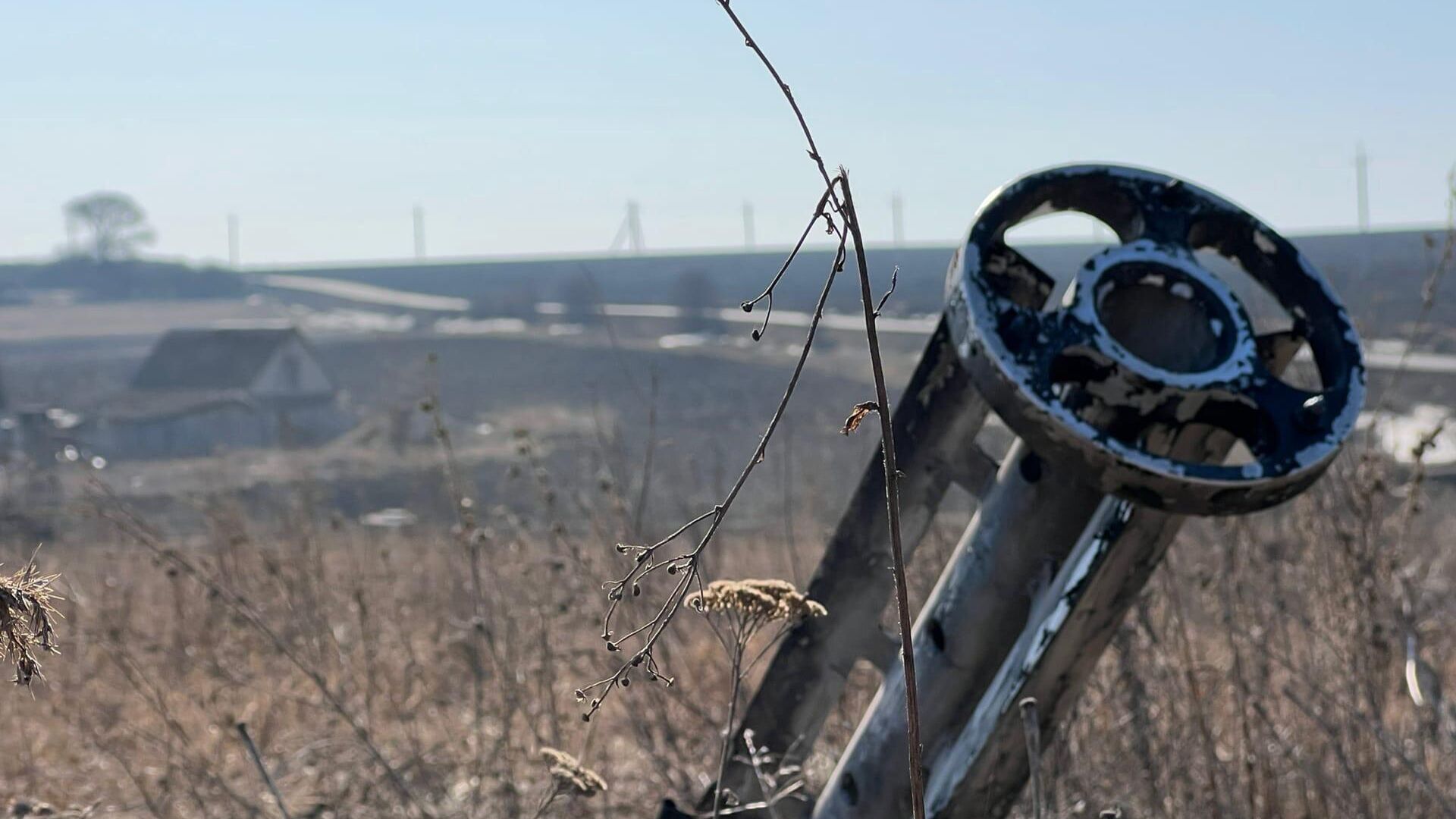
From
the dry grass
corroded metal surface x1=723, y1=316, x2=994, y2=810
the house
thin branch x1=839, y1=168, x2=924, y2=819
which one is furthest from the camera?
the house

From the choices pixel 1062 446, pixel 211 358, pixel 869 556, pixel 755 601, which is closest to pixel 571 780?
pixel 755 601

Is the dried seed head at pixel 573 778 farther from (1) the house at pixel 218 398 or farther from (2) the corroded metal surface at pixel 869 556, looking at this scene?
(1) the house at pixel 218 398

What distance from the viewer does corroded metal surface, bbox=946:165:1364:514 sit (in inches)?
59.5

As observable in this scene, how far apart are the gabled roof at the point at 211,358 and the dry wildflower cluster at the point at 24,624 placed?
45128mm

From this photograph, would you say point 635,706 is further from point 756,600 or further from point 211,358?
point 211,358

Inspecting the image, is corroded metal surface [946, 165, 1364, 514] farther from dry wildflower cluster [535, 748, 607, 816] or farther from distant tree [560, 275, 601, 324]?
distant tree [560, 275, 601, 324]

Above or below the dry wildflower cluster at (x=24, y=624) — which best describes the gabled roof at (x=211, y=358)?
below

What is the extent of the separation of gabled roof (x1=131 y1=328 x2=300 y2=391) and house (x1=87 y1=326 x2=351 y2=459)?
3cm

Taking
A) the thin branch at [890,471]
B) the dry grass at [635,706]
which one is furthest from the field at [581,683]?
the thin branch at [890,471]

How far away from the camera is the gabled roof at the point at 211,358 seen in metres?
44.2

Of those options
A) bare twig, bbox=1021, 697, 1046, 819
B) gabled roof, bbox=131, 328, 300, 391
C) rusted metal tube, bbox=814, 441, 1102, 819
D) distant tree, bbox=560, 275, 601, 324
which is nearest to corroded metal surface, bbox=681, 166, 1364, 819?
rusted metal tube, bbox=814, 441, 1102, 819

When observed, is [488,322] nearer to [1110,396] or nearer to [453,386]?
[453,386]

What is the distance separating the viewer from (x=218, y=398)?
41125mm

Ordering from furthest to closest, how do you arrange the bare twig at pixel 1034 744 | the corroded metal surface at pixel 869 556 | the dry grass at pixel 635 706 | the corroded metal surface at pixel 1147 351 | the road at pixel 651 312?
the road at pixel 651 312 → the dry grass at pixel 635 706 → the corroded metal surface at pixel 869 556 → the corroded metal surface at pixel 1147 351 → the bare twig at pixel 1034 744
